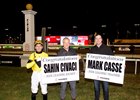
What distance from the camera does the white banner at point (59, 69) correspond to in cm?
746

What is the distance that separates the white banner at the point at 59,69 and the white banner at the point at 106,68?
47 centimetres

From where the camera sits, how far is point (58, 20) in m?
76.2

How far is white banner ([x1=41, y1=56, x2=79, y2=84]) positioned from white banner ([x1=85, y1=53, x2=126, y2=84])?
1.56ft

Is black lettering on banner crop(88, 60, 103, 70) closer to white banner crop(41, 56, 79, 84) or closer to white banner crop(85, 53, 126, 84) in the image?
white banner crop(85, 53, 126, 84)

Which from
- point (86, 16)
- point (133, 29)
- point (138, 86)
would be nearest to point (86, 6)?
point (86, 16)

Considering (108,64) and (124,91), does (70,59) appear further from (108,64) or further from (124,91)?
(124,91)

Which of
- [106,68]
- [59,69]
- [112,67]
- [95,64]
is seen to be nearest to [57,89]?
[59,69]

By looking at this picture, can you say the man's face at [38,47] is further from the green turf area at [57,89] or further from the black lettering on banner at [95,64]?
the green turf area at [57,89]

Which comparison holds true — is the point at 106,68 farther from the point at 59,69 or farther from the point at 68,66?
the point at 59,69

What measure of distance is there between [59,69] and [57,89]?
9.68 ft

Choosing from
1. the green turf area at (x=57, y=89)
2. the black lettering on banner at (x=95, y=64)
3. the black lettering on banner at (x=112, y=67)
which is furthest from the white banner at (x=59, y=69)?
the green turf area at (x=57, y=89)

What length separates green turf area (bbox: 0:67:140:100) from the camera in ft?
30.0

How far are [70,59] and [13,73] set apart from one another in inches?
275

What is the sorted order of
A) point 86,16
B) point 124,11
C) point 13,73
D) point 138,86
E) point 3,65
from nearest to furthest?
point 138,86 → point 13,73 → point 3,65 → point 124,11 → point 86,16
